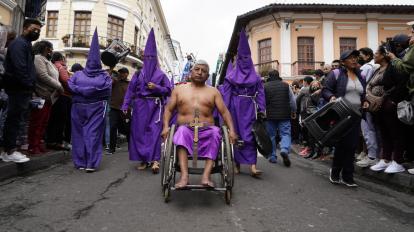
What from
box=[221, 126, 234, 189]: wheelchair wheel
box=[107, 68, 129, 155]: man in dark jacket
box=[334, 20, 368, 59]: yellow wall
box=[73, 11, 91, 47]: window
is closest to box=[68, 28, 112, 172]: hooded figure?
box=[107, 68, 129, 155]: man in dark jacket

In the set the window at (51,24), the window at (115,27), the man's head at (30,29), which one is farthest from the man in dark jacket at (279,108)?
the window at (51,24)

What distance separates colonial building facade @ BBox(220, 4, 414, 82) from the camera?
22.4 meters

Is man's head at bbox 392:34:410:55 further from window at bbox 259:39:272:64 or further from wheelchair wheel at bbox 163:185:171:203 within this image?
window at bbox 259:39:272:64

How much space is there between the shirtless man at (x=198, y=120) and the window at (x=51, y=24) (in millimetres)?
25909

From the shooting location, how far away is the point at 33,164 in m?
4.98

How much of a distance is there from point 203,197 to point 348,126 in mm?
2125

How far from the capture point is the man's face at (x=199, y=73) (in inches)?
155

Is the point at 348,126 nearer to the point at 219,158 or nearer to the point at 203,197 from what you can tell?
the point at 219,158

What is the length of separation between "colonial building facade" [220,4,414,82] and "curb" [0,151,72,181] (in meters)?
18.3

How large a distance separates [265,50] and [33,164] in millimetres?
21019

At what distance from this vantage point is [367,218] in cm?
306

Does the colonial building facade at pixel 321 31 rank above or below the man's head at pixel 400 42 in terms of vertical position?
above

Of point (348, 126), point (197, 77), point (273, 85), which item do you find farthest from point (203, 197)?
point (273, 85)

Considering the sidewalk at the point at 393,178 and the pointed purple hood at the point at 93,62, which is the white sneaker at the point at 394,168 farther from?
the pointed purple hood at the point at 93,62
